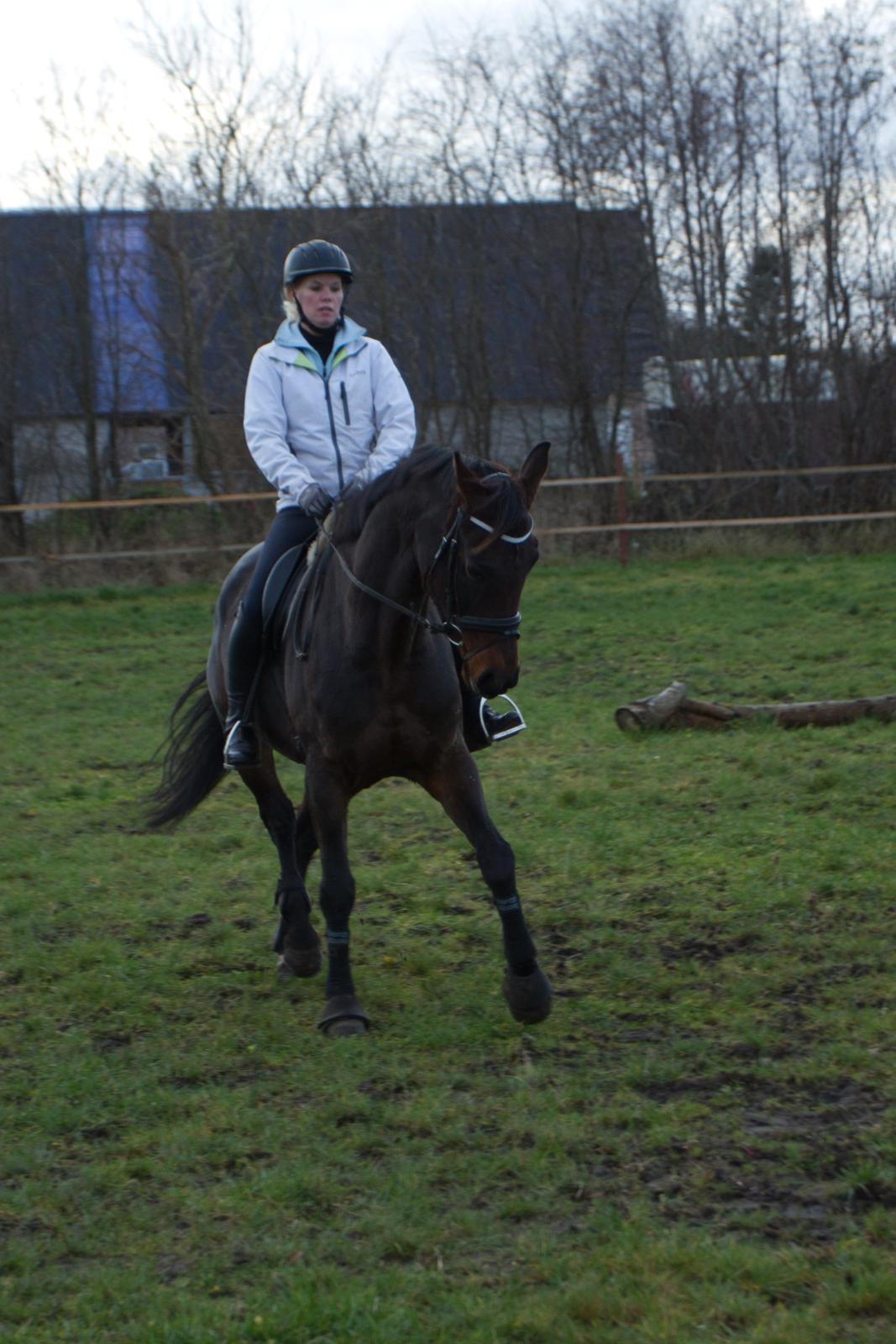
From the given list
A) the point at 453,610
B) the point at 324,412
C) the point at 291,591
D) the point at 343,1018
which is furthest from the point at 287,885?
the point at 324,412

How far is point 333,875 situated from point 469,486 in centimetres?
167

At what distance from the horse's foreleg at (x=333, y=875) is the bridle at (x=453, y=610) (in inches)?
28.6

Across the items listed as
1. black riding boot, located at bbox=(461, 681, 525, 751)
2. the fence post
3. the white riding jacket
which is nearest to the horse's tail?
the white riding jacket

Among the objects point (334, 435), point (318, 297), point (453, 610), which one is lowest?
point (453, 610)

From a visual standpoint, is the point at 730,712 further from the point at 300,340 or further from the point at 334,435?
the point at 300,340

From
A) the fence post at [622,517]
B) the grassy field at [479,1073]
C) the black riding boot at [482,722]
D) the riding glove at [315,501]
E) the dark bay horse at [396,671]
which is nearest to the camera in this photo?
the grassy field at [479,1073]

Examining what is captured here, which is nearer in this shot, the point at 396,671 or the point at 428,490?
the point at 428,490

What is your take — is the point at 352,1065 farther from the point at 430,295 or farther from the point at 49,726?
the point at 430,295

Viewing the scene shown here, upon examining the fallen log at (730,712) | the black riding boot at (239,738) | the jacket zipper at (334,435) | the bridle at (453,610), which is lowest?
the fallen log at (730,712)

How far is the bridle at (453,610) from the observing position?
14.2 feet

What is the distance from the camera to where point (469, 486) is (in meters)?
4.36

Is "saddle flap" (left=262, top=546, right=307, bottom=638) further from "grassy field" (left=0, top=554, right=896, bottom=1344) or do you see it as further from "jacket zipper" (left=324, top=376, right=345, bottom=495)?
"grassy field" (left=0, top=554, right=896, bottom=1344)

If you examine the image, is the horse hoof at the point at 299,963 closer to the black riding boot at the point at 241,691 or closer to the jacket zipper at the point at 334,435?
the black riding boot at the point at 241,691

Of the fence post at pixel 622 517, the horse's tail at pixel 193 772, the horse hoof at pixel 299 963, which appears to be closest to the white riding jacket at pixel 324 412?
the horse's tail at pixel 193 772
